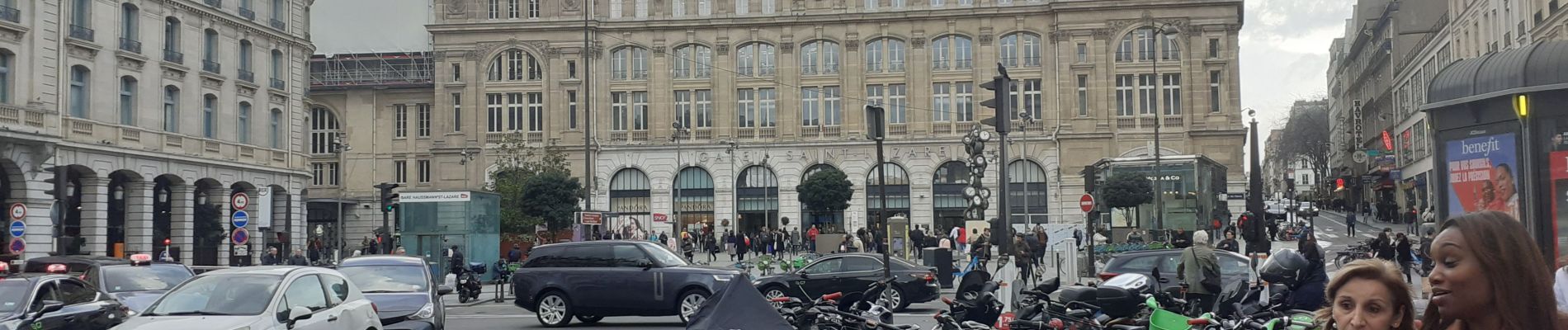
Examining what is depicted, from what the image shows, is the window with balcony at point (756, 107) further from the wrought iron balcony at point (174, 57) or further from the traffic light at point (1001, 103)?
the traffic light at point (1001, 103)

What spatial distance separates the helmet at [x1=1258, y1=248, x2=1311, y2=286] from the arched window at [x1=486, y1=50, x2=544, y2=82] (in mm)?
60295

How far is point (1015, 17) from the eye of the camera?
63.4 meters

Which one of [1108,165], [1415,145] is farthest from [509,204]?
[1415,145]

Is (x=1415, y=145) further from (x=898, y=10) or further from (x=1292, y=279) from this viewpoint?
(x=1292, y=279)

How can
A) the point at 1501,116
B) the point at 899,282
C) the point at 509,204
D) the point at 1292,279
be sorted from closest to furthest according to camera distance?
the point at 1292,279
the point at 1501,116
the point at 899,282
the point at 509,204

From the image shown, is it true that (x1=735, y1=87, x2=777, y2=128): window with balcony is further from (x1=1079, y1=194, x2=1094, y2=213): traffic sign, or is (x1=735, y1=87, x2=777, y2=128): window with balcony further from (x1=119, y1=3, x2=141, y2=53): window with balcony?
(x1=1079, y1=194, x2=1094, y2=213): traffic sign

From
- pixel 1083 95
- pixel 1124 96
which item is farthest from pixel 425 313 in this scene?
pixel 1124 96

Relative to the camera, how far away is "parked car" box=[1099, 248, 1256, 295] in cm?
1850

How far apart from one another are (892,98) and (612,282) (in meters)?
46.7

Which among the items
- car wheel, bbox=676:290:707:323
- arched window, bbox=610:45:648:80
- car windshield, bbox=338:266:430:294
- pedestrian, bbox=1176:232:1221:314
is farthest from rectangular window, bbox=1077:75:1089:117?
car windshield, bbox=338:266:430:294

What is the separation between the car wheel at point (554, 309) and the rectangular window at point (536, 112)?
1890 inches

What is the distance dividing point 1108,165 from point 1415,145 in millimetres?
26052

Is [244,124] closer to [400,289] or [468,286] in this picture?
[468,286]

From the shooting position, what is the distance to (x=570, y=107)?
66.4m
